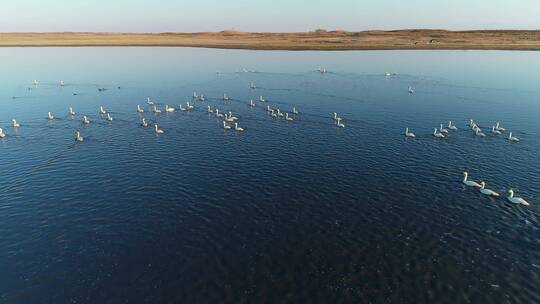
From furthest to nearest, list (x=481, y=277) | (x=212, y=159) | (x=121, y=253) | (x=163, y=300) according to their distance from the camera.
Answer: (x=212, y=159)
(x=121, y=253)
(x=481, y=277)
(x=163, y=300)

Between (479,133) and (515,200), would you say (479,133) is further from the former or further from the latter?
(515,200)

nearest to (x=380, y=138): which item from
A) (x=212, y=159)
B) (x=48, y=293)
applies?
(x=212, y=159)

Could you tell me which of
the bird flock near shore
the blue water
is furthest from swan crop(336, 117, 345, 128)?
the blue water

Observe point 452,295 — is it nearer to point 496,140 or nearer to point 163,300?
point 163,300

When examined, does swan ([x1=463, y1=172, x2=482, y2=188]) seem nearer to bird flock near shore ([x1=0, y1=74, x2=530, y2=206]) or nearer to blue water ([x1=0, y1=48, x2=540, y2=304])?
bird flock near shore ([x1=0, y1=74, x2=530, y2=206])

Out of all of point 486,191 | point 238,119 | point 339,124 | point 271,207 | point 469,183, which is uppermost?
point 339,124

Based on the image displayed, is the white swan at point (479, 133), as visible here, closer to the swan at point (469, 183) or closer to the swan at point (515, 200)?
the swan at point (469, 183)

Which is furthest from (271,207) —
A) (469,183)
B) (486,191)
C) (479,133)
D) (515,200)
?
(479,133)

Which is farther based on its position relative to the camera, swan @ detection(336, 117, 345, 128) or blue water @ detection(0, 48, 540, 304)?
swan @ detection(336, 117, 345, 128)
